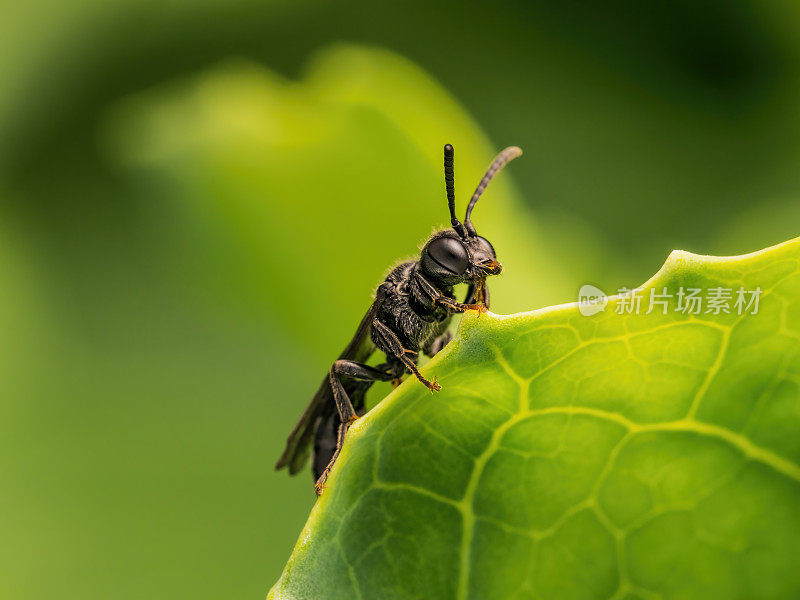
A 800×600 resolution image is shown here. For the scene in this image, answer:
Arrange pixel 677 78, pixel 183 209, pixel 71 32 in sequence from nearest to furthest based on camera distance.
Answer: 1. pixel 183 209
2. pixel 71 32
3. pixel 677 78

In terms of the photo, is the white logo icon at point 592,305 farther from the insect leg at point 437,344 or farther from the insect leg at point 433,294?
the insect leg at point 437,344

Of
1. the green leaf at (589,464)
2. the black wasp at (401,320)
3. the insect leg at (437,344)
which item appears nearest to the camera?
the green leaf at (589,464)

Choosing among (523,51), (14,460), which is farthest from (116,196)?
(523,51)

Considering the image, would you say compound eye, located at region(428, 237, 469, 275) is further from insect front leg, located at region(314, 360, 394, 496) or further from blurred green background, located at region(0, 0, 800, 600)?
insect front leg, located at region(314, 360, 394, 496)

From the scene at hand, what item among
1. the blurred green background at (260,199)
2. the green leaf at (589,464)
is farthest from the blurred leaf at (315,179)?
the green leaf at (589,464)

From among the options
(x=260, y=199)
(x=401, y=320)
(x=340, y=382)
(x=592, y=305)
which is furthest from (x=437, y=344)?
(x=592, y=305)

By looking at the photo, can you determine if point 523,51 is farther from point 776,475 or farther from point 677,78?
point 776,475
